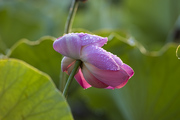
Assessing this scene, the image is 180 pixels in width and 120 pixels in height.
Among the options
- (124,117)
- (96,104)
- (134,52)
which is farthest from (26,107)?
(96,104)

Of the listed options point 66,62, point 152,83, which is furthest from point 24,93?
point 152,83

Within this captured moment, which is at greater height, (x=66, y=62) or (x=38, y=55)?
(x=66, y=62)

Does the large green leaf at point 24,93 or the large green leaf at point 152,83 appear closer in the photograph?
the large green leaf at point 24,93

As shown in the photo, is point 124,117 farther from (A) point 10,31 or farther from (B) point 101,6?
(B) point 101,6

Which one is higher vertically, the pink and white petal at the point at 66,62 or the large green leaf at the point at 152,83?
the pink and white petal at the point at 66,62

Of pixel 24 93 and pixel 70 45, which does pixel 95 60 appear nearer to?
pixel 70 45

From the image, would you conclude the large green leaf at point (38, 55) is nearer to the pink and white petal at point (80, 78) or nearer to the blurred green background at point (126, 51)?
the blurred green background at point (126, 51)

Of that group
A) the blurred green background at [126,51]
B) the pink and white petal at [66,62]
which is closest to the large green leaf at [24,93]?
the pink and white petal at [66,62]

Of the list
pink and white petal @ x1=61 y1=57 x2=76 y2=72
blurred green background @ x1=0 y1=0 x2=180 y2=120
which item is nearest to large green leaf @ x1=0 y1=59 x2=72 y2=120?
pink and white petal @ x1=61 y1=57 x2=76 y2=72
